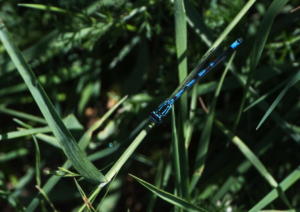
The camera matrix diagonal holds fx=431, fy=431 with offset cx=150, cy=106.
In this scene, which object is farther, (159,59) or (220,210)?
(159,59)

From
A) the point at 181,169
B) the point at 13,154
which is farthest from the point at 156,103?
the point at 13,154

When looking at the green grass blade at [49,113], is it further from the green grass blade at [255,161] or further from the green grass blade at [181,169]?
the green grass blade at [255,161]

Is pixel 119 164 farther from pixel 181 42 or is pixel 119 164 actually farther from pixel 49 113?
pixel 181 42

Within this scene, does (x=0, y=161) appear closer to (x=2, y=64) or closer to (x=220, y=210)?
(x=2, y=64)

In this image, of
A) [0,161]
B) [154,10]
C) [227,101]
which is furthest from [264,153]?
[0,161]

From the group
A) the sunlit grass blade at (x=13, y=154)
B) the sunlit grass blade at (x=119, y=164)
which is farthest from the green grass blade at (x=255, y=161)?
the sunlit grass blade at (x=13, y=154)
